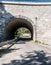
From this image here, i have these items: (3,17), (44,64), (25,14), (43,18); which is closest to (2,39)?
(3,17)

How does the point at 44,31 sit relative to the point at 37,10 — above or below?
below

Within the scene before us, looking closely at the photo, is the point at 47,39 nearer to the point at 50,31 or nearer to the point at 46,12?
the point at 50,31

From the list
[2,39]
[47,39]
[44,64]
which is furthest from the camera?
[2,39]

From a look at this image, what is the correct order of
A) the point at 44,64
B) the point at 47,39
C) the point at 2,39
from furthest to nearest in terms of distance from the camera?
the point at 2,39, the point at 47,39, the point at 44,64

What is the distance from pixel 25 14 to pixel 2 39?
3.30 meters

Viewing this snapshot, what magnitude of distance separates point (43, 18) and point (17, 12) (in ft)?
8.45

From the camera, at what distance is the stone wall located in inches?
703

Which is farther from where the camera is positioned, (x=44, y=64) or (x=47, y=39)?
(x=47, y=39)

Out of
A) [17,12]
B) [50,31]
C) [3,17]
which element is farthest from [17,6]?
[50,31]

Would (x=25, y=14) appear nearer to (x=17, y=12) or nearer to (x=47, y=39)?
(x=17, y=12)

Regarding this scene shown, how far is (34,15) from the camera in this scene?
1834cm

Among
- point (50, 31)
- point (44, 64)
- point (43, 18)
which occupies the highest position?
point (43, 18)

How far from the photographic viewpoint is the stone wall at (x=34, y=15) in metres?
17.9

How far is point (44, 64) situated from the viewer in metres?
8.60
